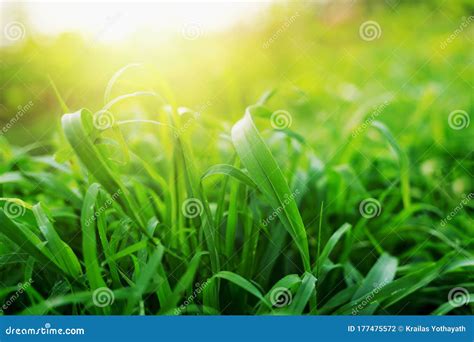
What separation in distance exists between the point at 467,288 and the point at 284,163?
514 mm

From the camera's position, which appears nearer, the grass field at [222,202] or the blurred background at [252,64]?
the grass field at [222,202]

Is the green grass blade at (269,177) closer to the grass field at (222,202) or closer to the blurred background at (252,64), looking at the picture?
the grass field at (222,202)

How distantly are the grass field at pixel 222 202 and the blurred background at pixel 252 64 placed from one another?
2 centimetres

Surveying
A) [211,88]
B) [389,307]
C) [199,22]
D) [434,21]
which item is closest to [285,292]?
[389,307]

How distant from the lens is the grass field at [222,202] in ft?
2.56

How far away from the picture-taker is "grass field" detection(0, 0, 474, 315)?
0.78m

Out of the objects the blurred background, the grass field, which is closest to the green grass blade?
the grass field

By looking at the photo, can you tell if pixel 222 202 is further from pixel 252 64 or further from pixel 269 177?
pixel 252 64

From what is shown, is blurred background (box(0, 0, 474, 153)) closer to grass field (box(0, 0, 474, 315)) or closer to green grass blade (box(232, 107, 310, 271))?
grass field (box(0, 0, 474, 315))

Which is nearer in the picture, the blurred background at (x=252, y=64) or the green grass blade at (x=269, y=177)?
→ the green grass blade at (x=269, y=177)

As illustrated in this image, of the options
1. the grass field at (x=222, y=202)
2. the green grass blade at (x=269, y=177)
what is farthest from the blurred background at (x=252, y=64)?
the green grass blade at (x=269, y=177)

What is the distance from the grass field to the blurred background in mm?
18

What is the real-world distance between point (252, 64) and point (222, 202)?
2.04 m
